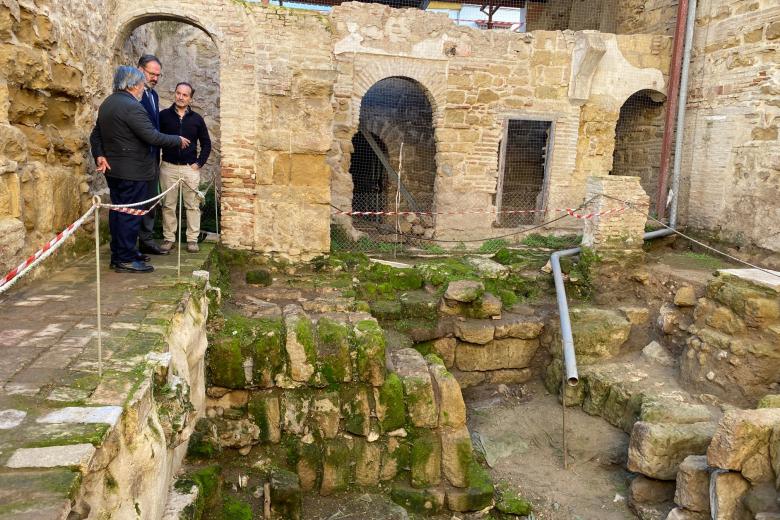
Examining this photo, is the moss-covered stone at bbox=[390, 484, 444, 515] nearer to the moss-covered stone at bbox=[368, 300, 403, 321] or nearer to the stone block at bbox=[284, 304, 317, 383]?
the stone block at bbox=[284, 304, 317, 383]

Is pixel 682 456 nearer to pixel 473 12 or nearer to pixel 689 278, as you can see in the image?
pixel 689 278

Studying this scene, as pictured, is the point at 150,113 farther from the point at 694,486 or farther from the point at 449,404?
the point at 694,486

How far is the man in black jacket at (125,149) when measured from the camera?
16.5 feet

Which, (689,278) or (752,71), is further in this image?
(752,71)

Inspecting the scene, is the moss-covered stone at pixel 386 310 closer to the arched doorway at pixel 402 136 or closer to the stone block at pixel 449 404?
the stone block at pixel 449 404

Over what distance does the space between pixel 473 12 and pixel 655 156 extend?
22806 millimetres

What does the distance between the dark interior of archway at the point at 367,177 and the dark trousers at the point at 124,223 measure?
291 inches

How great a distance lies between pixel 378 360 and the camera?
17.7ft

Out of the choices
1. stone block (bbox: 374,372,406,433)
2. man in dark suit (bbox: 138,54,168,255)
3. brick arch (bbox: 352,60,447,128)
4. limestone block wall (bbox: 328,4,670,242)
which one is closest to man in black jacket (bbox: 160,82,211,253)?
man in dark suit (bbox: 138,54,168,255)

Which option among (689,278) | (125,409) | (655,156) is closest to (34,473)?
(125,409)

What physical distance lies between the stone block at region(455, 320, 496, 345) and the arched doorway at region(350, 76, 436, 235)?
15.0ft

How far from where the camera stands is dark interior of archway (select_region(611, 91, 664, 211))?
11398 mm

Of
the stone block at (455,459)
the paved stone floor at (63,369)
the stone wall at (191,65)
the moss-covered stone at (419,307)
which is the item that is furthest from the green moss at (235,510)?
the stone wall at (191,65)

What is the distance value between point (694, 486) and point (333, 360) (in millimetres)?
3317
